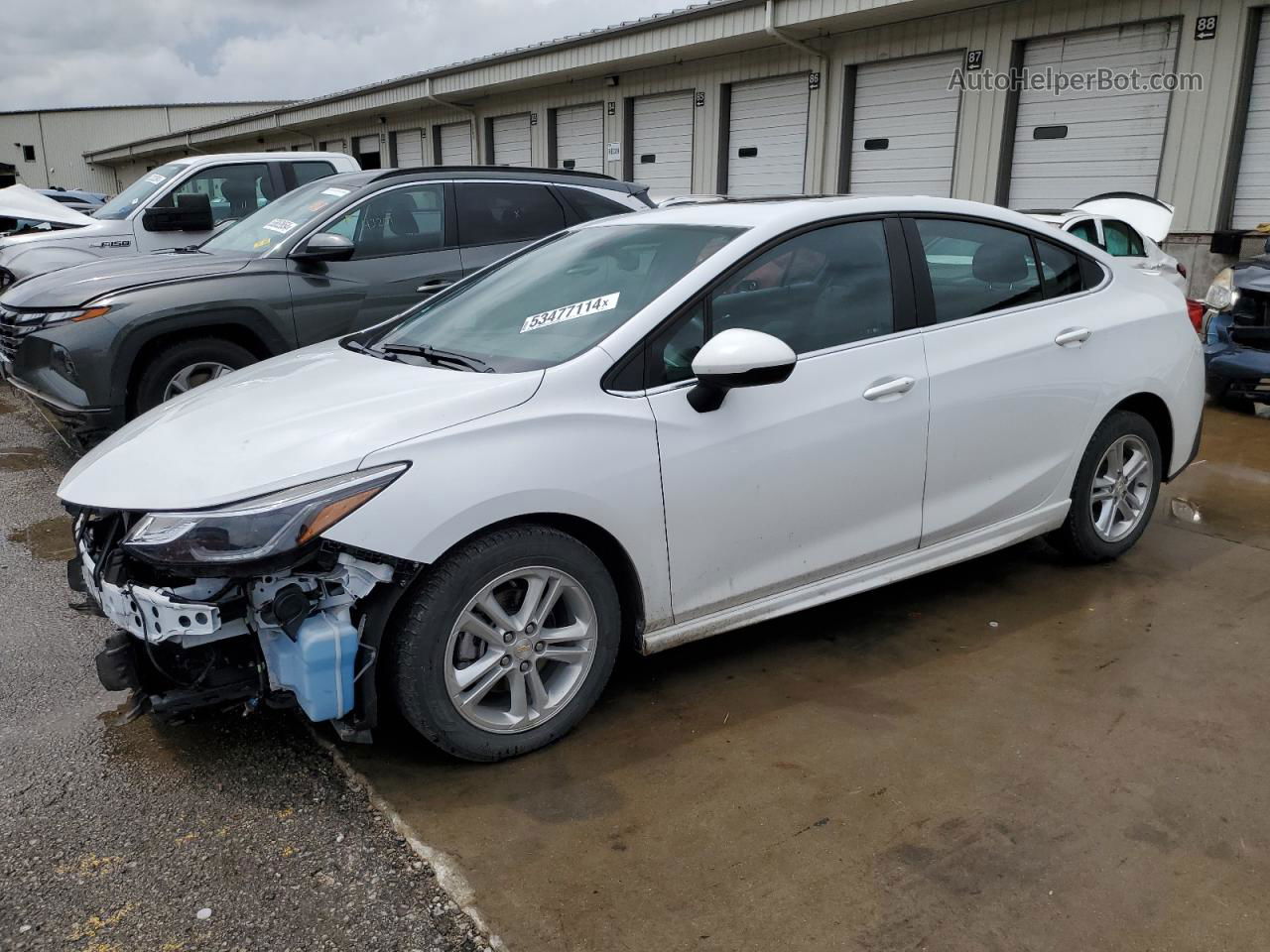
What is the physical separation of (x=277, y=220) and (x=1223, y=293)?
6.82 m

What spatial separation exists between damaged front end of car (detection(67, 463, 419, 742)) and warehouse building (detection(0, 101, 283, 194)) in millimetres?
57997

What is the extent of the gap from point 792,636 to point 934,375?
112 cm

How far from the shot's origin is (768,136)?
49.0 ft

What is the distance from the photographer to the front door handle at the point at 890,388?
3.44 m

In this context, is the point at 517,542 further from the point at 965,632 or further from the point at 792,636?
the point at 965,632

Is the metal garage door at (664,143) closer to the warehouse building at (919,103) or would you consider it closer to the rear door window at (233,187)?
the warehouse building at (919,103)

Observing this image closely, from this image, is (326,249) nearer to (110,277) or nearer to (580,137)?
(110,277)

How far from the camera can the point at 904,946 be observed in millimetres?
2250

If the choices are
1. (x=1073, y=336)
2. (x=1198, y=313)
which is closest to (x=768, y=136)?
(x=1198, y=313)

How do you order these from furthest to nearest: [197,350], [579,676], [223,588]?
1. [197,350]
2. [579,676]
3. [223,588]

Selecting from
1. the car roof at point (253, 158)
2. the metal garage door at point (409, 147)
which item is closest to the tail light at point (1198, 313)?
the car roof at point (253, 158)

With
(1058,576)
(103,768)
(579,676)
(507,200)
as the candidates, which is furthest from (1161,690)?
(507,200)

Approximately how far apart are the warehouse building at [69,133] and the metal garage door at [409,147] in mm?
34969

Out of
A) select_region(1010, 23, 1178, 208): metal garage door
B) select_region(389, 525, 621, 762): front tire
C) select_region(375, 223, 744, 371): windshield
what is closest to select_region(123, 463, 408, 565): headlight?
select_region(389, 525, 621, 762): front tire
